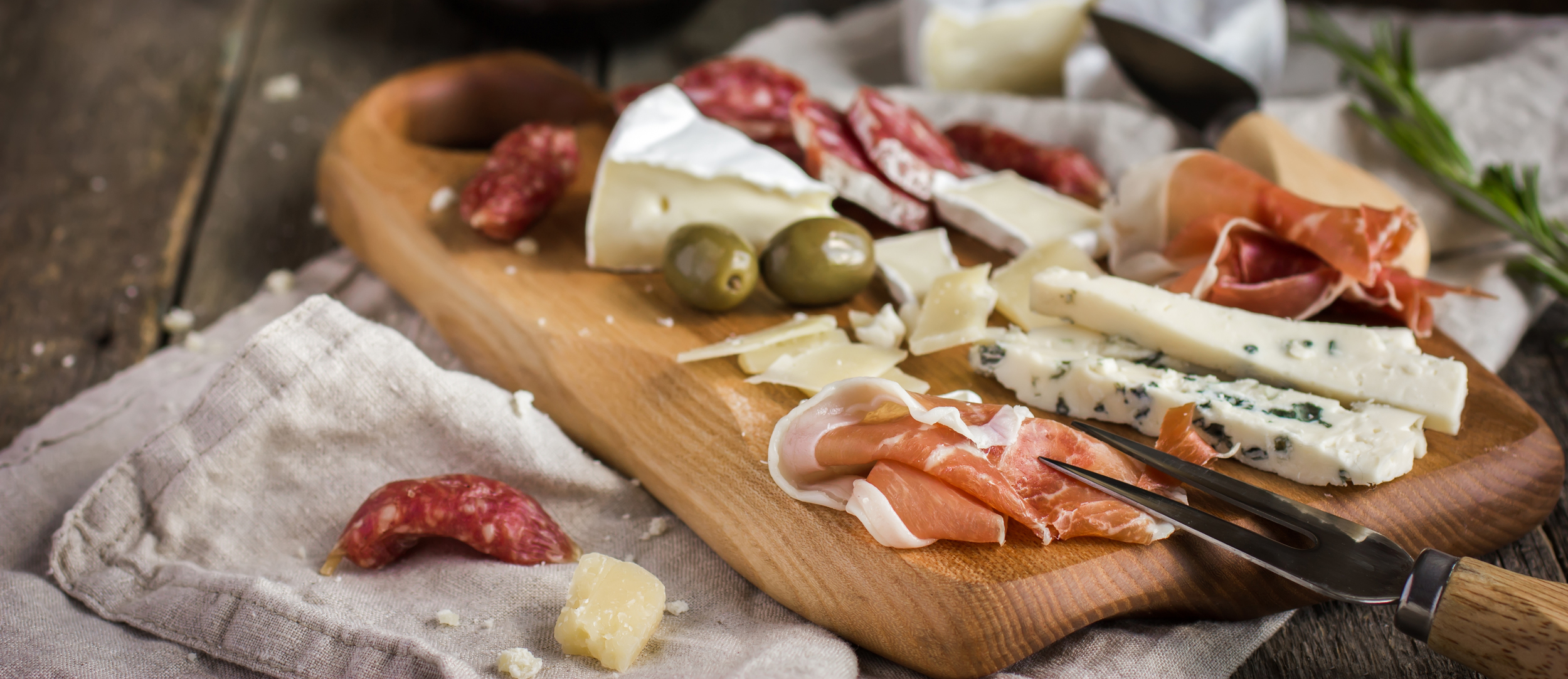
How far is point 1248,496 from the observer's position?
1.25 meters

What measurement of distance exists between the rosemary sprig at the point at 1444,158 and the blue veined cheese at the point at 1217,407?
0.83 metres

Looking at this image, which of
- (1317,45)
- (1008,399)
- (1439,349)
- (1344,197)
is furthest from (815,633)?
(1317,45)

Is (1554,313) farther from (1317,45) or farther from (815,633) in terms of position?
(815,633)

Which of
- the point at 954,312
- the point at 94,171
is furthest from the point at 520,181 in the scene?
the point at 94,171

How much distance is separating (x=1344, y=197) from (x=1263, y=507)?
3.21 feet

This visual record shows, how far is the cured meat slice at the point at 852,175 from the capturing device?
1.93 metres

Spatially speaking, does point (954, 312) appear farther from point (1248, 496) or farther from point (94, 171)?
point (94, 171)

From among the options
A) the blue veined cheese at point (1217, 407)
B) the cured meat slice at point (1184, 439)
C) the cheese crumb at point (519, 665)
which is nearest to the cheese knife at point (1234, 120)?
the blue veined cheese at point (1217, 407)

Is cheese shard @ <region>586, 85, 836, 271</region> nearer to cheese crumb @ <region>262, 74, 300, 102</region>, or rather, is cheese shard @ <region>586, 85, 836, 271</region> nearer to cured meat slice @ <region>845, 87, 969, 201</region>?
cured meat slice @ <region>845, 87, 969, 201</region>

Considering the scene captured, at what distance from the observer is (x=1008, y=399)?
61.8 inches

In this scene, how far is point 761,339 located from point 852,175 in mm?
486

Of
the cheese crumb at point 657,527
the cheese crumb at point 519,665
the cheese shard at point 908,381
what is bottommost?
the cheese crumb at point 657,527

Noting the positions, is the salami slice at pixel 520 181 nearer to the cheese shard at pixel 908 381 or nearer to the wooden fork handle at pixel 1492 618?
the cheese shard at pixel 908 381

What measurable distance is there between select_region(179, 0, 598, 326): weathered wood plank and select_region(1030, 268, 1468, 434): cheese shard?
5.36 feet
